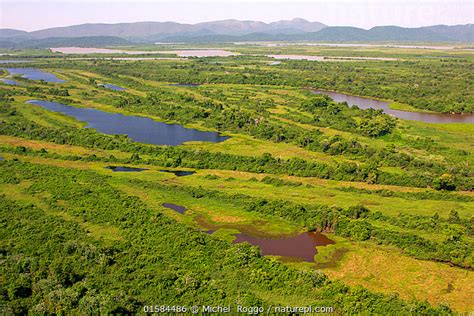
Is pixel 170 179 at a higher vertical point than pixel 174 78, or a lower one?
lower

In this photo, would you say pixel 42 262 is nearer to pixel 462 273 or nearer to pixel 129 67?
pixel 462 273

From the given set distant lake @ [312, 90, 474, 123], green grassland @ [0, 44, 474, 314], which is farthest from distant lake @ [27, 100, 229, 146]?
distant lake @ [312, 90, 474, 123]

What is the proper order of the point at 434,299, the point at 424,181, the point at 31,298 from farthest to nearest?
1. the point at 424,181
2. the point at 434,299
3. the point at 31,298

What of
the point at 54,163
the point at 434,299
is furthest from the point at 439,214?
the point at 54,163

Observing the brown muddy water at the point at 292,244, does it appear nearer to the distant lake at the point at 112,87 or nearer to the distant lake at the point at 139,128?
the distant lake at the point at 139,128

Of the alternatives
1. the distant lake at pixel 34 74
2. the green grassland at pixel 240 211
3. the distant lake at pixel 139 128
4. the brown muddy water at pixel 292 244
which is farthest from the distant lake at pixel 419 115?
the distant lake at pixel 34 74

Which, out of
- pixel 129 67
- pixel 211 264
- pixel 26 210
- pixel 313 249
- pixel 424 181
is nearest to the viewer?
pixel 211 264
